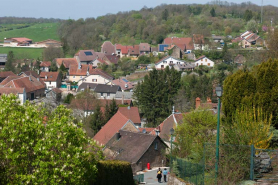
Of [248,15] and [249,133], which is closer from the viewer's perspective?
[249,133]

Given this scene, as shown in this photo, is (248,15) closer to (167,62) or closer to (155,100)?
(167,62)

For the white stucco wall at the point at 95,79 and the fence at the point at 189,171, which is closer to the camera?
the fence at the point at 189,171

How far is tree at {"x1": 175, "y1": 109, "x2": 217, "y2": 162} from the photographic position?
17.6 metres

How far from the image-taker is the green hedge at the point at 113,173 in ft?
52.9

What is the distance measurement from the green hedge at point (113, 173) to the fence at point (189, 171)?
234 centimetres

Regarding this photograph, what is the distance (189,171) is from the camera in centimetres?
1436

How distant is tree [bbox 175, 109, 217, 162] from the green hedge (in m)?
2.25

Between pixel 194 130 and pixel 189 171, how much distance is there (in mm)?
5994

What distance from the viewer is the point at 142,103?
47.1 metres

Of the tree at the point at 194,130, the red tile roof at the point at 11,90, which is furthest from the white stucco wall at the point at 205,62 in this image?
the tree at the point at 194,130

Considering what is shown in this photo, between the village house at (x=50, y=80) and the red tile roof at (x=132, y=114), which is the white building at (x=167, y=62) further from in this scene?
the red tile roof at (x=132, y=114)

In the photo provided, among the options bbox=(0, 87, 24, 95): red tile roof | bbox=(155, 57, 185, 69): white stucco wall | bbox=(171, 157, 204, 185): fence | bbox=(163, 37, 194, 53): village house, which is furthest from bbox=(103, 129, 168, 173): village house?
bbox=(163, 37, 194, 53): village house

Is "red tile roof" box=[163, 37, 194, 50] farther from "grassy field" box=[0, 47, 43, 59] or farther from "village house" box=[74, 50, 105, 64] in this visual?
"grassy field" box=[0, 47, 43, 59]

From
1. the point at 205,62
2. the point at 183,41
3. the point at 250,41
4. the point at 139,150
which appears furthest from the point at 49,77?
the point at 139,150
